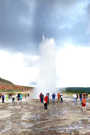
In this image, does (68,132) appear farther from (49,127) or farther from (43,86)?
(43,86)

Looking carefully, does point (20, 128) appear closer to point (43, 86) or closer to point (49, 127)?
point (49, 127)

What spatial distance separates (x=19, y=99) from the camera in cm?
3522

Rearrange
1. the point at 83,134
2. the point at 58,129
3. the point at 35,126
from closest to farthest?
the point at 83,134 → the point at 58,129 → the point at 35,126

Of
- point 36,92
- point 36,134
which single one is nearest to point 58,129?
point 36,134

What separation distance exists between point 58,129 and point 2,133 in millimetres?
3878

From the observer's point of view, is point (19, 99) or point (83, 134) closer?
point (83, 134)

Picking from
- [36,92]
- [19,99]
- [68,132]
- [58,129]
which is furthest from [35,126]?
[36,92]

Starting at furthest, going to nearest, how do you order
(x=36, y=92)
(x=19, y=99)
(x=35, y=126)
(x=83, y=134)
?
1. (x=36, y=92)
2. (x=19, y=99)
3. (x=35, y=126)
4. (x=83, y=134)

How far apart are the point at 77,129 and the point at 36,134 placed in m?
3.00

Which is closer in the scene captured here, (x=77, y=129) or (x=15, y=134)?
(x=15, y=134)

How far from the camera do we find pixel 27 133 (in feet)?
37.8

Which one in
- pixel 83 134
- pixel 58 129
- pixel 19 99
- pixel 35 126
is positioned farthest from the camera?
pixel 19 99

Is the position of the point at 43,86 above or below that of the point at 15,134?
above

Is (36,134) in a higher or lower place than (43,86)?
lower
